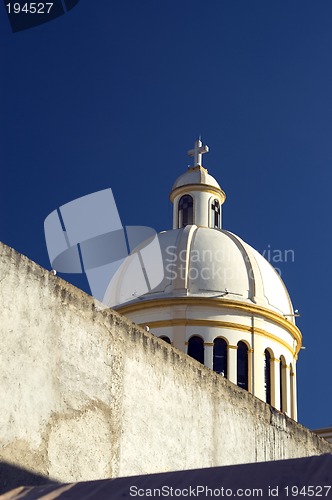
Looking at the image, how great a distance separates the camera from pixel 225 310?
23.1 meters

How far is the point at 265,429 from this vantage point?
13.1 metres

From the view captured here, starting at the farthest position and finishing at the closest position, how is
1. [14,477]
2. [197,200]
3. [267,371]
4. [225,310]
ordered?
1. [197,200]
2. [267,371]
3. [225,310]
4. [14,477]

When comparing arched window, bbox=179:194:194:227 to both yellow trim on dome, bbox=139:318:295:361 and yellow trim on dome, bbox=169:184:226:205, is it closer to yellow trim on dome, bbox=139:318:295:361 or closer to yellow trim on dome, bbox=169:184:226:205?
yellow trim on dome, bbox=169:184:226:205

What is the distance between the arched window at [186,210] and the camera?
26047 mm

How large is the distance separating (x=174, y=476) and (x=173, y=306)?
16490 mm

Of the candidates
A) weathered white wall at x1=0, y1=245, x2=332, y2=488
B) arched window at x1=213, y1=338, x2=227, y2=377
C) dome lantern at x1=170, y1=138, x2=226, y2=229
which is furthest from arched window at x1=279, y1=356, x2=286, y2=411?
weathered white wall at x1=0, y1=245, x2=332, y2=488

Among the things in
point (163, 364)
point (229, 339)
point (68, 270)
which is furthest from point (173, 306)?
point (163, 364)

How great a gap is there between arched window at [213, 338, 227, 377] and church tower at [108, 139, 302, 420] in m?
0.02

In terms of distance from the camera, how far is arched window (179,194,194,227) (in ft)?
85.5

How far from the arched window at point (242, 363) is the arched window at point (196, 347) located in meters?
0.94

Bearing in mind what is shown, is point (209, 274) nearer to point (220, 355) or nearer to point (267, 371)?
point (220, 355)

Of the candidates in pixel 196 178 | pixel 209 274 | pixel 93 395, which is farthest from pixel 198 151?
pixel 93 395

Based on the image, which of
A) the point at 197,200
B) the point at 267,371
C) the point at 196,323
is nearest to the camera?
the point at 196,323

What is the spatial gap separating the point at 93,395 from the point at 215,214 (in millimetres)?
16573
